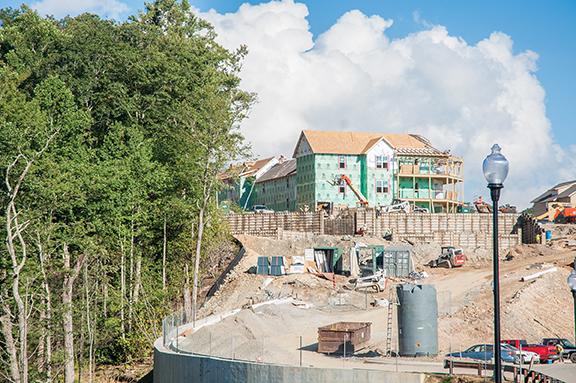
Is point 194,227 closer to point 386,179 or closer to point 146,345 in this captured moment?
Answer: point 146,345

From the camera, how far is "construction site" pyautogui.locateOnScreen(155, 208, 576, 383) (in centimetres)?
3969

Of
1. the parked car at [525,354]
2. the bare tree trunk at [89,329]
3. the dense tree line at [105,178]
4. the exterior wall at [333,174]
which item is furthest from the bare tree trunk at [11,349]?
the exterior wall at [333,174]

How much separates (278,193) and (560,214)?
35.1 m

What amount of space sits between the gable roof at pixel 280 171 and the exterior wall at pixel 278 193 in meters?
0.43

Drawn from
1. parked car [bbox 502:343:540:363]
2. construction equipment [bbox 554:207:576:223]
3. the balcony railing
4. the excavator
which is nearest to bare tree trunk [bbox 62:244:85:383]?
parked car [bbox 502:343:540:363]

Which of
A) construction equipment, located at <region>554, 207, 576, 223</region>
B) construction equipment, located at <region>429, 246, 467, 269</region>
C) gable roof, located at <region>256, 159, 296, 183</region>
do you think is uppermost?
gable roof, located at <region>256, 159, 296, 183</region>

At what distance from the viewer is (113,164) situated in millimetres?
55812

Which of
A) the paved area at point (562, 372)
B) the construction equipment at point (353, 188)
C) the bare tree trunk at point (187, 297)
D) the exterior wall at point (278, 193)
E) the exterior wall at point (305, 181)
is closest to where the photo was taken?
the paved area at point (562, 372)

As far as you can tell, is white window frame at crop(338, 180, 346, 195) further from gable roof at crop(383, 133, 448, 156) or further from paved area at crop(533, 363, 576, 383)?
paved area at crop(533, 363, 576, 383)

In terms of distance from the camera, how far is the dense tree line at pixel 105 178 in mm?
45281

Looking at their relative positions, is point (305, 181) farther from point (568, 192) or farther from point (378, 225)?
point (568, 192)

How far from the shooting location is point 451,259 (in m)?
71.4

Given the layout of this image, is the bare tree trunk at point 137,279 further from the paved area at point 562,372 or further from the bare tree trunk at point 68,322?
the paved area at point 562,372

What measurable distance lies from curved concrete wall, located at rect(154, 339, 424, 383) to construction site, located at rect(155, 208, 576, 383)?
0.16 feet
